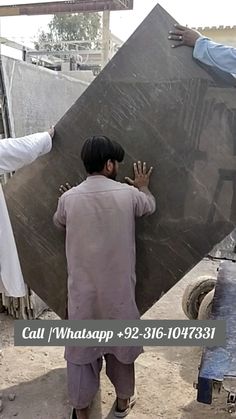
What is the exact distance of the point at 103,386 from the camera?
3.18 metres

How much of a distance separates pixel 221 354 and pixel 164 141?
1.22 meters

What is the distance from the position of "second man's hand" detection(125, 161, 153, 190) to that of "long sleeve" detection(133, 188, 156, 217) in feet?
0.48

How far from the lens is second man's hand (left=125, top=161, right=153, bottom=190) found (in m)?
2.71

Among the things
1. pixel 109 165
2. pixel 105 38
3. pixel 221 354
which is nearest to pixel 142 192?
pixel 109 165

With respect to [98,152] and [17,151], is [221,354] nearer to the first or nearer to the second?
[98,152]

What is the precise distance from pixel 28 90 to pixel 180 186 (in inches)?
97.4

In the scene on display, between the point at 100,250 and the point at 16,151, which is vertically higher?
the point at 16,151

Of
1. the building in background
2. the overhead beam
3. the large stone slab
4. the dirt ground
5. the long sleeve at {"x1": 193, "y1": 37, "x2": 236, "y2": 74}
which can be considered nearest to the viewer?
the long sleeve at {"x1": 193, "y1": 37, "x2": 236, "y2": 74}

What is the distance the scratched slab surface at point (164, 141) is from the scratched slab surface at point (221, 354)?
0.31 metres

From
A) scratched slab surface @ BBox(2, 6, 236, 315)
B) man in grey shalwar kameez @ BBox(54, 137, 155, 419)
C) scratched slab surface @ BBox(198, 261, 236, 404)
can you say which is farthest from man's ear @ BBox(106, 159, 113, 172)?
scratched slab surface @ BBox(198, 261, 236, 404)

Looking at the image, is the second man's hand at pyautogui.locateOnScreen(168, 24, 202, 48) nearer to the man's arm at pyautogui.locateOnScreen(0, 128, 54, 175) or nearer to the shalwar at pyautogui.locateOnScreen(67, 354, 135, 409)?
the man's arm at pyautogui.locateOnScreen(0, 128, 54, 175)

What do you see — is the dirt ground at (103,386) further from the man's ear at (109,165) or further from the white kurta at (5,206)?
the man's ear at (109,165)

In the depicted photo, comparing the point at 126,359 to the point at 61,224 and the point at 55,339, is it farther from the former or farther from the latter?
the point at 61,224

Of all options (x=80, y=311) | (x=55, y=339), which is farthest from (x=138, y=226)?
(x=55, y=339)
